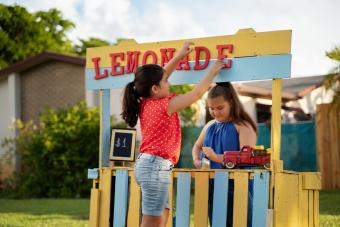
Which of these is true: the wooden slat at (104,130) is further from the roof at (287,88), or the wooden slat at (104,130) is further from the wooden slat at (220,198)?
the roof at (287,88)

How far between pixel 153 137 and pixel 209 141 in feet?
2.94

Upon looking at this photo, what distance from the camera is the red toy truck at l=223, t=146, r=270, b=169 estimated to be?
4.65 meters

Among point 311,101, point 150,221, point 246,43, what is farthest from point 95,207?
point 311,101

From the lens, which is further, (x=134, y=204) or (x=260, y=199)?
(x=134, y=204)

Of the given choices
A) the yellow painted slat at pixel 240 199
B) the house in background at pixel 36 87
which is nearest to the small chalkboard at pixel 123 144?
the yellow painted slat at pixel 240 199

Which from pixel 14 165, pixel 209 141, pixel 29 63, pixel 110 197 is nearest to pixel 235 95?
pixel 209 141

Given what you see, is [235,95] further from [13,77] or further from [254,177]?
[13,77]

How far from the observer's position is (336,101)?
1217 centimetres

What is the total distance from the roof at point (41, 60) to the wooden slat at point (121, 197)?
38.7ft

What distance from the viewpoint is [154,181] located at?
14.1ft

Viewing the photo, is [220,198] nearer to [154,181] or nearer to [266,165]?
[266,165]

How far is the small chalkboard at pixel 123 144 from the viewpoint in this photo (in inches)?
201

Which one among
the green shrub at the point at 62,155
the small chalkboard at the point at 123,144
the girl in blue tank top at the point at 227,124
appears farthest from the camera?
A: the green shrub at the point at 62,155

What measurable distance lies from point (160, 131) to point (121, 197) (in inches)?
34.2
